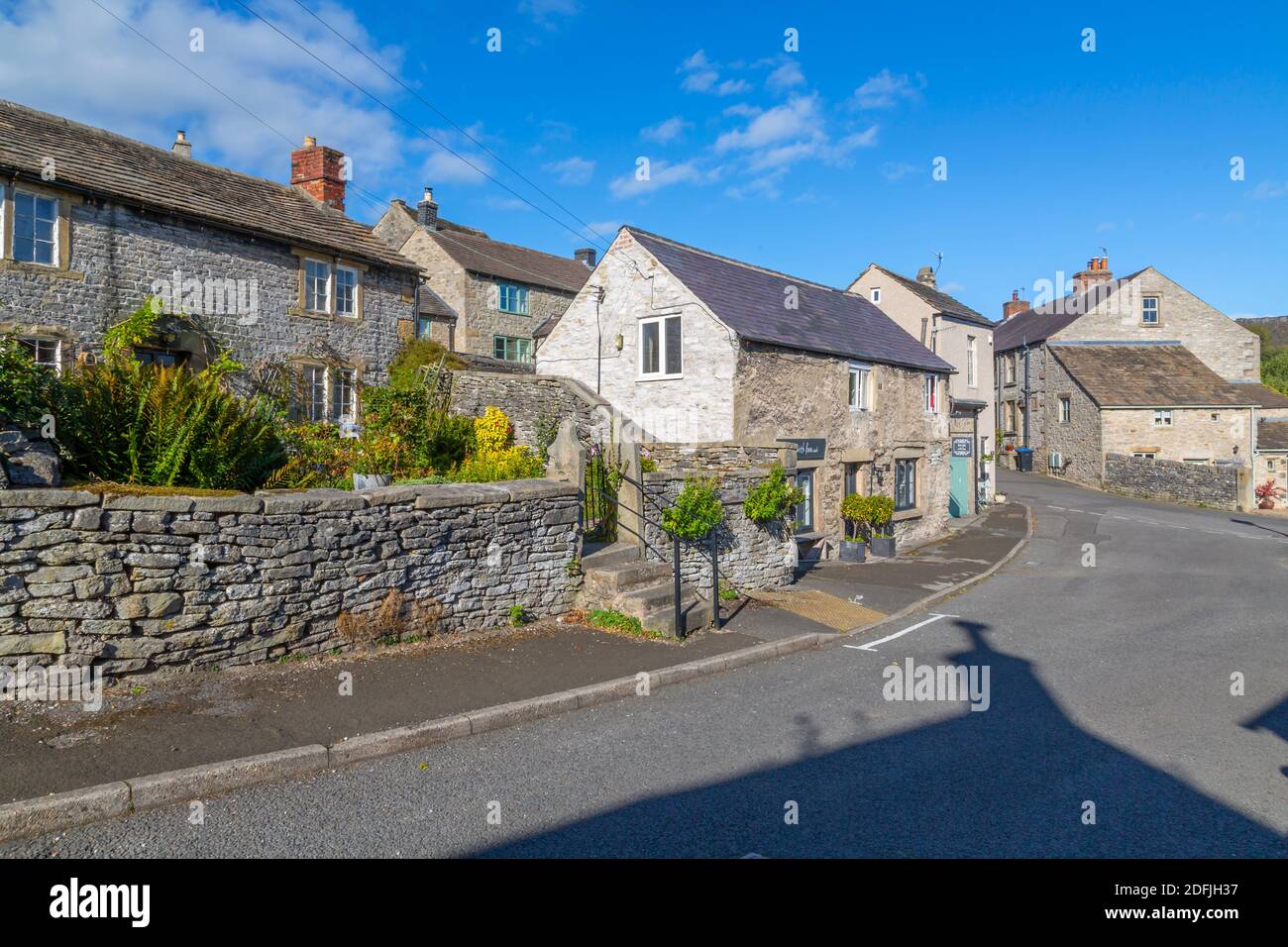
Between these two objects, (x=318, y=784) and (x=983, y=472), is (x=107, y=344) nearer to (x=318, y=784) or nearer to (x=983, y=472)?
(x=318, y=784)

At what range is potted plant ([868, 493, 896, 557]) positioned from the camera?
59.7 ft

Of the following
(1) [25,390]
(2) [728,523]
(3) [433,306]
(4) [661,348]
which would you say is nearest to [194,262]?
(1) [25,390]

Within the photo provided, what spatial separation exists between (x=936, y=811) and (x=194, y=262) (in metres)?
16.5

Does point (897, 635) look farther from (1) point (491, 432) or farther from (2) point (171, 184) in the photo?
(2) point (171, 184)

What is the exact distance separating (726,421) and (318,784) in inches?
452

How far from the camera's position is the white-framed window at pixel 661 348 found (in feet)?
55.9

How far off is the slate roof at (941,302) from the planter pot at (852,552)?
44.1 ft

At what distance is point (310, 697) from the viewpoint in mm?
6977

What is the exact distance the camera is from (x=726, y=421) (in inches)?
624

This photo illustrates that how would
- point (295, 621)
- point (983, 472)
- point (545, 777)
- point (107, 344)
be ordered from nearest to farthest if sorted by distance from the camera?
point (545, 777)
point (295, 621)
point (107, 344)
point (983, 472)

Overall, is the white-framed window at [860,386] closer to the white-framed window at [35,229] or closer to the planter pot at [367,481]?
the planter pot at [367,481]

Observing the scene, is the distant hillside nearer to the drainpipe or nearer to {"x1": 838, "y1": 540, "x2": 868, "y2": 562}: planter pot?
the drainpipe

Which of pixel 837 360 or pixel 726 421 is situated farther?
pixel 837 360
